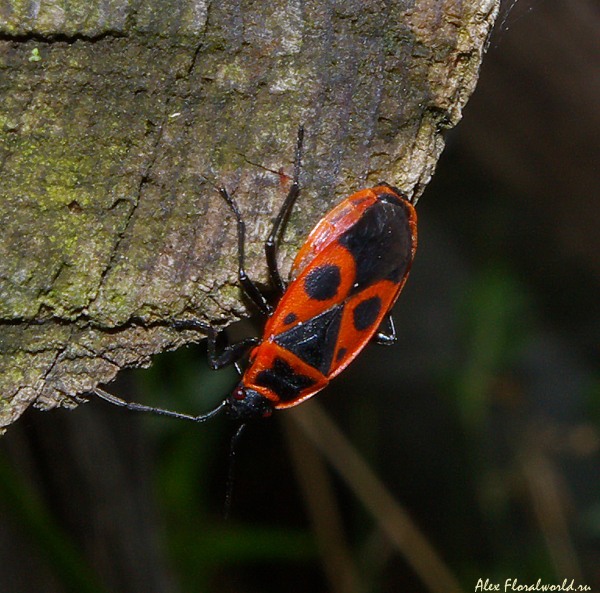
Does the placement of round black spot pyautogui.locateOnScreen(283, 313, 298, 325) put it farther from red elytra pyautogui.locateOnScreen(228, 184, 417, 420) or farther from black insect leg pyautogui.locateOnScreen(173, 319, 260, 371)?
black insect leg pyautogui.locateOnScreen(173, 319, 260, 371)

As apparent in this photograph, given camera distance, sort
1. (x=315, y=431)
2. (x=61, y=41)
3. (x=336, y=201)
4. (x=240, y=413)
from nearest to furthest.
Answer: (x=61, y=41), (x=336, y=201), (x=240, y=413), (x=315, y=431)

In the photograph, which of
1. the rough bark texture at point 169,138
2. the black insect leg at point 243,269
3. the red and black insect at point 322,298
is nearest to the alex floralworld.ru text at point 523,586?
the red and black insect at point 322,298

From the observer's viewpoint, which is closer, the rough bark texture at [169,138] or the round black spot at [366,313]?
the rough bark texture at [169,138]

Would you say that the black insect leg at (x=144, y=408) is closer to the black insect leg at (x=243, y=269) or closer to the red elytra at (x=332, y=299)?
the red elytra at (x=332, y=299)

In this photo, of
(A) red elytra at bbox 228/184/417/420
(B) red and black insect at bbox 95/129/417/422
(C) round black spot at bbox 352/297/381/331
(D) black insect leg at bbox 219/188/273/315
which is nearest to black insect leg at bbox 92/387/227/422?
(B) red and black insect at bbox 95/129/417/422

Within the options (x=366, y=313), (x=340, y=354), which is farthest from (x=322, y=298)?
(x=340, y=354)

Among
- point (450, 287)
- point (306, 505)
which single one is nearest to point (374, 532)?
point (306, 505)

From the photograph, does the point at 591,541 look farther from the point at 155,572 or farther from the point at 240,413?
the point at 240,413
